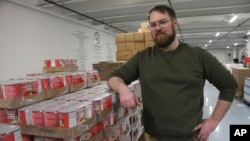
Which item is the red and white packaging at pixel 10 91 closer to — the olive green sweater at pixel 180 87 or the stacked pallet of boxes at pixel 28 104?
the stacked pallet of boxes at pixel 28 104

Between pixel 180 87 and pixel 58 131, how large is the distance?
919mm

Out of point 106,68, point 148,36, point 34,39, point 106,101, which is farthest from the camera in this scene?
point 34,39

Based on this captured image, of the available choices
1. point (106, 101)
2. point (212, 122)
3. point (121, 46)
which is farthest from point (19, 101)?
point (121, 46)

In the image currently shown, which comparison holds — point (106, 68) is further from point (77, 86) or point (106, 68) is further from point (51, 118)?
point (51, 118)

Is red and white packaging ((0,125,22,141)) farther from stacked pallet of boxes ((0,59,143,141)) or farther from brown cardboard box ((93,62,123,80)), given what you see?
brown cardboard box ((93,62,123,80))

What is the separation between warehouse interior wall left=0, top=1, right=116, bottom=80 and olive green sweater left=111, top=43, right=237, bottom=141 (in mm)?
4079

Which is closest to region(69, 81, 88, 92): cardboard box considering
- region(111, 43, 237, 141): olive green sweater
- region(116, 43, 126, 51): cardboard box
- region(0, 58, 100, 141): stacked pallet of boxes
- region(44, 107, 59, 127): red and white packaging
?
region(0, 58, 100, 141): stacked pallet of boxes

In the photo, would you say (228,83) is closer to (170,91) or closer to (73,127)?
(170,91)

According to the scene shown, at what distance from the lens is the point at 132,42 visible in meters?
5.23

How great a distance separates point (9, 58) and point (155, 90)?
4.24m

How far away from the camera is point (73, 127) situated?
1551 mm

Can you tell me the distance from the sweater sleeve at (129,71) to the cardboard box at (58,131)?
0.43 meters

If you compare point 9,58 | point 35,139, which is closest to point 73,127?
point 35,139

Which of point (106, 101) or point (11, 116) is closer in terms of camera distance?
point (11, 116)
